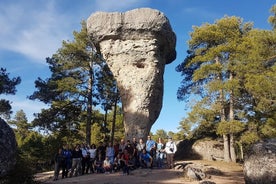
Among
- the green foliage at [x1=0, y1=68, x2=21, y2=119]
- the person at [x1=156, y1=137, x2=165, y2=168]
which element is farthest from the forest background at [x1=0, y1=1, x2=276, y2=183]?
the person at [x1=156, y1=137, x2=165, y2=168]

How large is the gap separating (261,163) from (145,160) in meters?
6.15

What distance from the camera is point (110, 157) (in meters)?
12.8

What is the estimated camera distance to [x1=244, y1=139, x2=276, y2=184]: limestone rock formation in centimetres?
793

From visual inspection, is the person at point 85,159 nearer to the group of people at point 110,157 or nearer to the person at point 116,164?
the group of people at point 110,157

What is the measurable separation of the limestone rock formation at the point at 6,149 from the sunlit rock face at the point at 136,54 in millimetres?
10748

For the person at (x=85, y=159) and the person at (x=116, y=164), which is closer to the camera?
the person at (x=116, y=164)

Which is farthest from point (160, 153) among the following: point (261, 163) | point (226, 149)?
point (226, 149)

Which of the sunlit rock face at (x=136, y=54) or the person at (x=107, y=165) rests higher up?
the sunlit rock face at (x=136, y=54)

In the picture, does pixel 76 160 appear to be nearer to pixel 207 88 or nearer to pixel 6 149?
pixel 6 149

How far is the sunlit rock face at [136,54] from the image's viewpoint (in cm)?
1806

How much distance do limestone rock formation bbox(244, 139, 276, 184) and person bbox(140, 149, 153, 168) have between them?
538 centimetres

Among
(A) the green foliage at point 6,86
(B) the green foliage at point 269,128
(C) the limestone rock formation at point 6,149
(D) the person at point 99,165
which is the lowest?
(D) the person at point 99,165

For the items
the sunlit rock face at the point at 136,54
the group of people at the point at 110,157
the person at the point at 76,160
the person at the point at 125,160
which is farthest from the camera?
the sunlit rock face at the point at 136,54

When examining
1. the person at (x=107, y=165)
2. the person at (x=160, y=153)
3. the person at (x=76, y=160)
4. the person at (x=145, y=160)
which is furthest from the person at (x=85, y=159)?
the person at (x=160, y=153)
